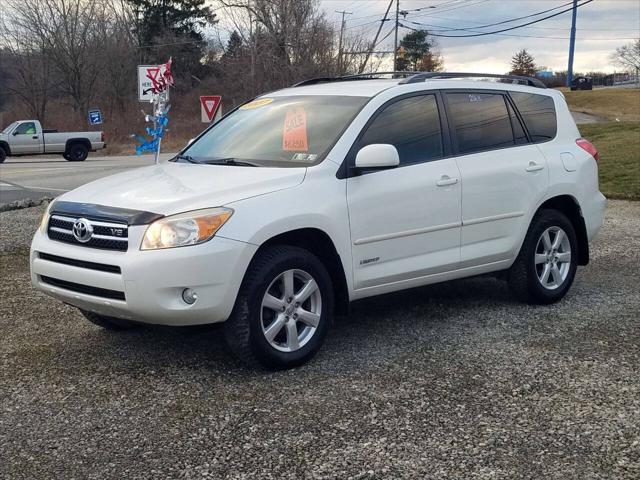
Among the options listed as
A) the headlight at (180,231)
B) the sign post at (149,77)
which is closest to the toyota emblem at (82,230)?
the headlight at (180,231)

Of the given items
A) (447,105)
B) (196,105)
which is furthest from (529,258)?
(196,105)

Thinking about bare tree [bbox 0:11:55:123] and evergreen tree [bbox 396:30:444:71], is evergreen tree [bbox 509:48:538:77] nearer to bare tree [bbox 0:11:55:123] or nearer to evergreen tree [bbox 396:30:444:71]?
evergreen tree [bbox 396:30:444:71]

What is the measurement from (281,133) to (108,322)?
5.91ft

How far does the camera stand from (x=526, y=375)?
4504 mm

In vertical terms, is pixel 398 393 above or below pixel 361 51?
below

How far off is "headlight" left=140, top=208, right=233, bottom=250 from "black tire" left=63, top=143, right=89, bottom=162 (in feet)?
96.3

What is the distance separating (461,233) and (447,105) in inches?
38.4

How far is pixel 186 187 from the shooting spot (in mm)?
4523

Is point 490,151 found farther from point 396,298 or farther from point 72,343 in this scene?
point 72,343

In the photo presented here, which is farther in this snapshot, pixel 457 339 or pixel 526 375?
pixel 457 339

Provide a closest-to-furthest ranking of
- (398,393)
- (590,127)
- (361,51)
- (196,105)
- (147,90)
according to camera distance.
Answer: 1. (398,393)
2. (147,90)
3. (590,127)
4. (361,51)
5. (196,105)

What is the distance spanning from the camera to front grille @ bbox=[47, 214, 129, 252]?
4.21 metres

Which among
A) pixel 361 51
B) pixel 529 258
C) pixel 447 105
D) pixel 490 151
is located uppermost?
pixel 361 51

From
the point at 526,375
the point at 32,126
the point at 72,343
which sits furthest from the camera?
the point at 32,126
